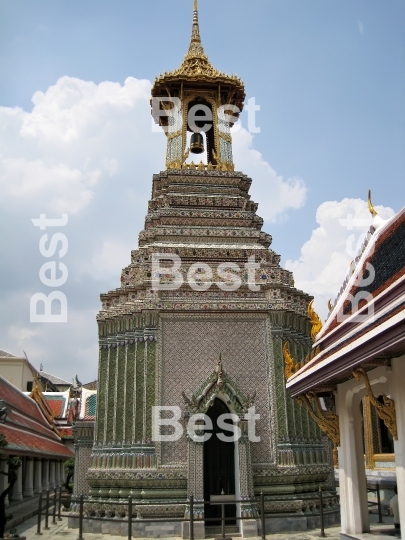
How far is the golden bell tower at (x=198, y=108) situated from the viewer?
78.7 feet

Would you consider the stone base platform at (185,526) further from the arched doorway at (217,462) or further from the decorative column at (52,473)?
the decorative column at (52,473)

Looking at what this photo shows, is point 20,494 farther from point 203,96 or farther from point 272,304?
point 203,96

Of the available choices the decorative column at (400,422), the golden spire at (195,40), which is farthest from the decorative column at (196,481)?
the golden spire at (195,40)

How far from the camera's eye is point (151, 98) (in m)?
25.7

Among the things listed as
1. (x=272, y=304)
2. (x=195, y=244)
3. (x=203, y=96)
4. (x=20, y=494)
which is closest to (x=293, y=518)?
(x=272, y=304)

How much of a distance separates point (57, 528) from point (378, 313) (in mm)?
14421

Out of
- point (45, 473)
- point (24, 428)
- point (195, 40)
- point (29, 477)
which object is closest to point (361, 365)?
point (24, 428)

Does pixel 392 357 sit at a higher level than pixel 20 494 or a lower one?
higher

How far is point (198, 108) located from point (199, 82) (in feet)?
3.92

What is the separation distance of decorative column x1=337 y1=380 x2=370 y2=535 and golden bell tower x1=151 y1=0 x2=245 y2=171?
14.4 metres

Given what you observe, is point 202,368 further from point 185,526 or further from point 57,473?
point 57,473

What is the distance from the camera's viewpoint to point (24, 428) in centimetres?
2662

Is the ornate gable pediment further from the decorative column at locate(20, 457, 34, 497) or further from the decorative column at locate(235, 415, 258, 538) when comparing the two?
the decorative column at locate(20, 457, 34, 497)

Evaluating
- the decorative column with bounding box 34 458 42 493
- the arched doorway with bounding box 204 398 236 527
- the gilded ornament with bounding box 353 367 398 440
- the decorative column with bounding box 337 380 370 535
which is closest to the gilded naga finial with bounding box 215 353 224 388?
the arched doorway with bounding box 204 398 236 527
